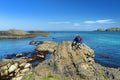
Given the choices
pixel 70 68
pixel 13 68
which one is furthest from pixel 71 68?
pixel 13 68

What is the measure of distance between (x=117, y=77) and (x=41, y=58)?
A: 35.1m

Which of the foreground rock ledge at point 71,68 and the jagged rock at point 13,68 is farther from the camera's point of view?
the jagged rock at point 13,68

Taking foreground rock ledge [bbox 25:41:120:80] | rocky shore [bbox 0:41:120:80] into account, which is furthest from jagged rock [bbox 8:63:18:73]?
foreground rock ledge [bbox 25:41:120:80]

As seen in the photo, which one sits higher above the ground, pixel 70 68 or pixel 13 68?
pixel 70 68

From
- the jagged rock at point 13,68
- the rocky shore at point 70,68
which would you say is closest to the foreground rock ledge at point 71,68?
the rocky shore at point 70,68

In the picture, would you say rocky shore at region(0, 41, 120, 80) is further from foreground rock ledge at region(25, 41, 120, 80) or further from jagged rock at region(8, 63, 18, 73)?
jagged rock at region(8, 63, 18, 73)

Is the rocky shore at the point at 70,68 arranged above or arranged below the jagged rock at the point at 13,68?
above

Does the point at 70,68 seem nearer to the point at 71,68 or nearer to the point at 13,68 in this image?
the point at 71,68

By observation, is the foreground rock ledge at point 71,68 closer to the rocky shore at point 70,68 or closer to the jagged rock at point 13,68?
the rocky shore at point 70,68

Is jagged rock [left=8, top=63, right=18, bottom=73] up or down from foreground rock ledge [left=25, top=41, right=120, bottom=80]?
down

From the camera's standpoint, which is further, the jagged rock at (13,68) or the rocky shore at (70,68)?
the jagged rock at (13,68)

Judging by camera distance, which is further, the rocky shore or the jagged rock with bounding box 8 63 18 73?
the jagged rock with bounding box 8 63 18 73

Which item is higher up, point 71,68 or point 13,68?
point 71,68

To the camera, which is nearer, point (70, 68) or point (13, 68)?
point (70, 68)
